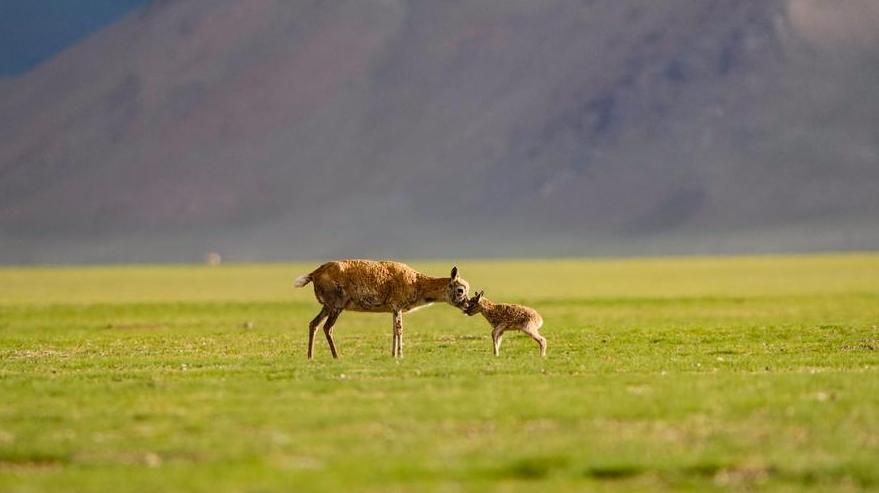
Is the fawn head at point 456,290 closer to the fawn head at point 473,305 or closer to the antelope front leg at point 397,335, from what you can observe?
the fawn head at point 473,305

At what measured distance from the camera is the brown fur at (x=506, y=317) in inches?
1177

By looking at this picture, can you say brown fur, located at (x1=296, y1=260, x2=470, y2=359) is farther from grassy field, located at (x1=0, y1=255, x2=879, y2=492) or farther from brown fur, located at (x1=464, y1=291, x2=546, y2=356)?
grassy field, located at (x1=0, y1=255, x2=879, y2=492)

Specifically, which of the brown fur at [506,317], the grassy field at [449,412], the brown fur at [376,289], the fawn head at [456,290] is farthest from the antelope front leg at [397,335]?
the brown fur at [506,317]

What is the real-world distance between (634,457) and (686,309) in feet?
141

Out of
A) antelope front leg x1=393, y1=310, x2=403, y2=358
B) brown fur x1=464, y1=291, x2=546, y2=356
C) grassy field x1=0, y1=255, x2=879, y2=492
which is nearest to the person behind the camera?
grassy field x1=0, y1=255, x2=879, y2=492

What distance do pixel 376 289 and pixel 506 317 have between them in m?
2.57

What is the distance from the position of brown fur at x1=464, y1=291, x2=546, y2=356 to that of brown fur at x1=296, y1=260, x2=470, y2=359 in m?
0.66

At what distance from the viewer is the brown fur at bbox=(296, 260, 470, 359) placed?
29.2 meters

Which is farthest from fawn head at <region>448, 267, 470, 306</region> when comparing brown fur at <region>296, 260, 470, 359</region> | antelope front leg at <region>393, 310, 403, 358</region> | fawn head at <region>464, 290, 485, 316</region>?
antelope front leg at <region>393, 310, 403, 358</region>

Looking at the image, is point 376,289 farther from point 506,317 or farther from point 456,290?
point 506,317

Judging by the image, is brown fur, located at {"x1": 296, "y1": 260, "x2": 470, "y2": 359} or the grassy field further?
brown fur, located at {"x1": 296, "y1": 260, "x2": 470, "y2": 359}

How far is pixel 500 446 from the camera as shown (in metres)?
17.3

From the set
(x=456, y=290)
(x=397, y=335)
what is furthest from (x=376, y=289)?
(x=456, y=290)

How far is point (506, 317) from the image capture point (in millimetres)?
30031
